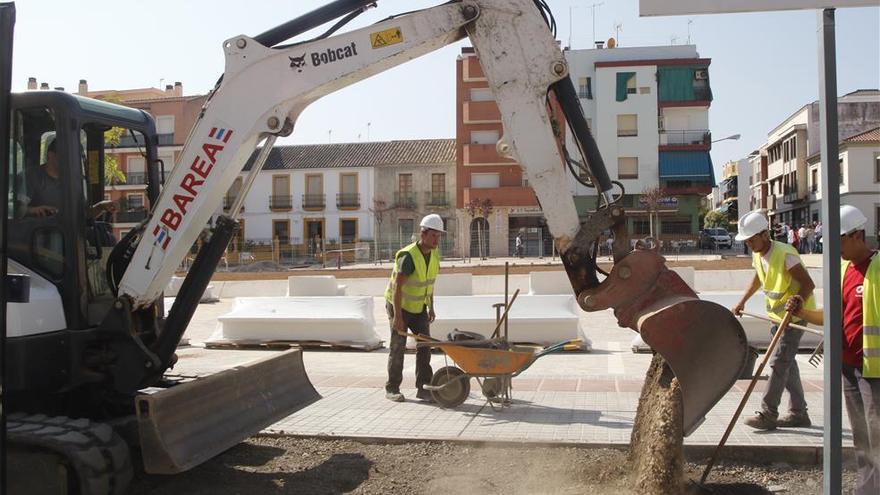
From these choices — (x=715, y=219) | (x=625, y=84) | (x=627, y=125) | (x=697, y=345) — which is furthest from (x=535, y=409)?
(x=715, y=219)

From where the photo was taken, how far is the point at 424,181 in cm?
5766

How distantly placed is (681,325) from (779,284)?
231cm

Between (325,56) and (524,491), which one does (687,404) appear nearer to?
(524,491)

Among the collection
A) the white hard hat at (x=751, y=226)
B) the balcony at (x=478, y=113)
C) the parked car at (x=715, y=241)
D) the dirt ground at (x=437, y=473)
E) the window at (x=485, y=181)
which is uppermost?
the balcony at (x=478, y=113)

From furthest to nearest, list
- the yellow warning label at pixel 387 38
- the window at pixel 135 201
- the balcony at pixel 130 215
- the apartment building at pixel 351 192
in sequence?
the apartment building at pixel 351 192 < the window at pixel 135 201 < the balcony at pixel 130 215 < the yellow warning label at pixel 387 38

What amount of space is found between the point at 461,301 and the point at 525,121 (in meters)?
6.92

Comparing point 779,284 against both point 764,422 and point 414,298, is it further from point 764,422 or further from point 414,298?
point 414,298

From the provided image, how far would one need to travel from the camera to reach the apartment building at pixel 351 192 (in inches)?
2266

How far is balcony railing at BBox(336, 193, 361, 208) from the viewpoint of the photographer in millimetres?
58781

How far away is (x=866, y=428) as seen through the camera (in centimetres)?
445

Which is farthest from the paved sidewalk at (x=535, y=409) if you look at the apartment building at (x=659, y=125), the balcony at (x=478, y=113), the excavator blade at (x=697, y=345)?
the apartment building at (x=659, y=125)

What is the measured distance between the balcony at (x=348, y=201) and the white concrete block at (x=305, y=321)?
A: 46.9 metres

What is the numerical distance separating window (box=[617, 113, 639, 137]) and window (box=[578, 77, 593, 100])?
2494mm

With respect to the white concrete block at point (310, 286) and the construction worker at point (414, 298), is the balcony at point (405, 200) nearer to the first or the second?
the white concrete block at point (310, 286)
